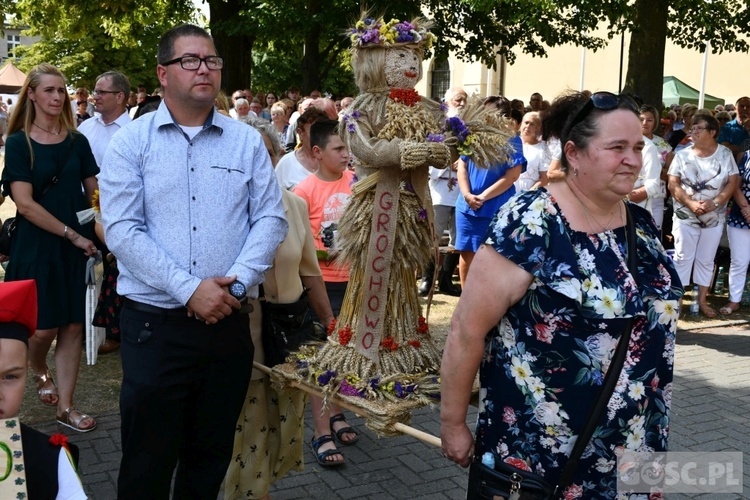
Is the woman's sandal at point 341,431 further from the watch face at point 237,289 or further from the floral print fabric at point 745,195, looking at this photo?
the floral print fabric at point 745,195

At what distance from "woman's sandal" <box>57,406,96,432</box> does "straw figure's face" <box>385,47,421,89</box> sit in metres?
2.96

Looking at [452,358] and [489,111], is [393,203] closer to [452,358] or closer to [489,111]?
[489,111]

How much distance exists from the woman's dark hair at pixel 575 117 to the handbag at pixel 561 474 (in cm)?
35

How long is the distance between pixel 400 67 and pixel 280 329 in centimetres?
141

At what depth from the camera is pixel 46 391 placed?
5.59 m

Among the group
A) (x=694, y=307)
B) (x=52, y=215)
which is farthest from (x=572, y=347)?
(x=694, y=307)

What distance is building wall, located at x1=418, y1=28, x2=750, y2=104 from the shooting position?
99.8 feet

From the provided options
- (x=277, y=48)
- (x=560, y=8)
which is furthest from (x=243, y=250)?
(x=277, y=48)

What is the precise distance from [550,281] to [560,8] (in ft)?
42.9

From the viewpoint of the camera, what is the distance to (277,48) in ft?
71.5

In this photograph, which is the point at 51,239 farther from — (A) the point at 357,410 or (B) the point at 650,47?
(B) the point at 650,47

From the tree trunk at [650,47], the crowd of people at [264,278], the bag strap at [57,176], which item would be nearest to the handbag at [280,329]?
the crowd of people at [264,278]

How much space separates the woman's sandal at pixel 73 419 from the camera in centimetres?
509

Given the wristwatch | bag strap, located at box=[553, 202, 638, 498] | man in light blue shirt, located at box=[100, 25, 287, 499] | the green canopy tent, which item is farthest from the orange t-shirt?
the green canopy tent
